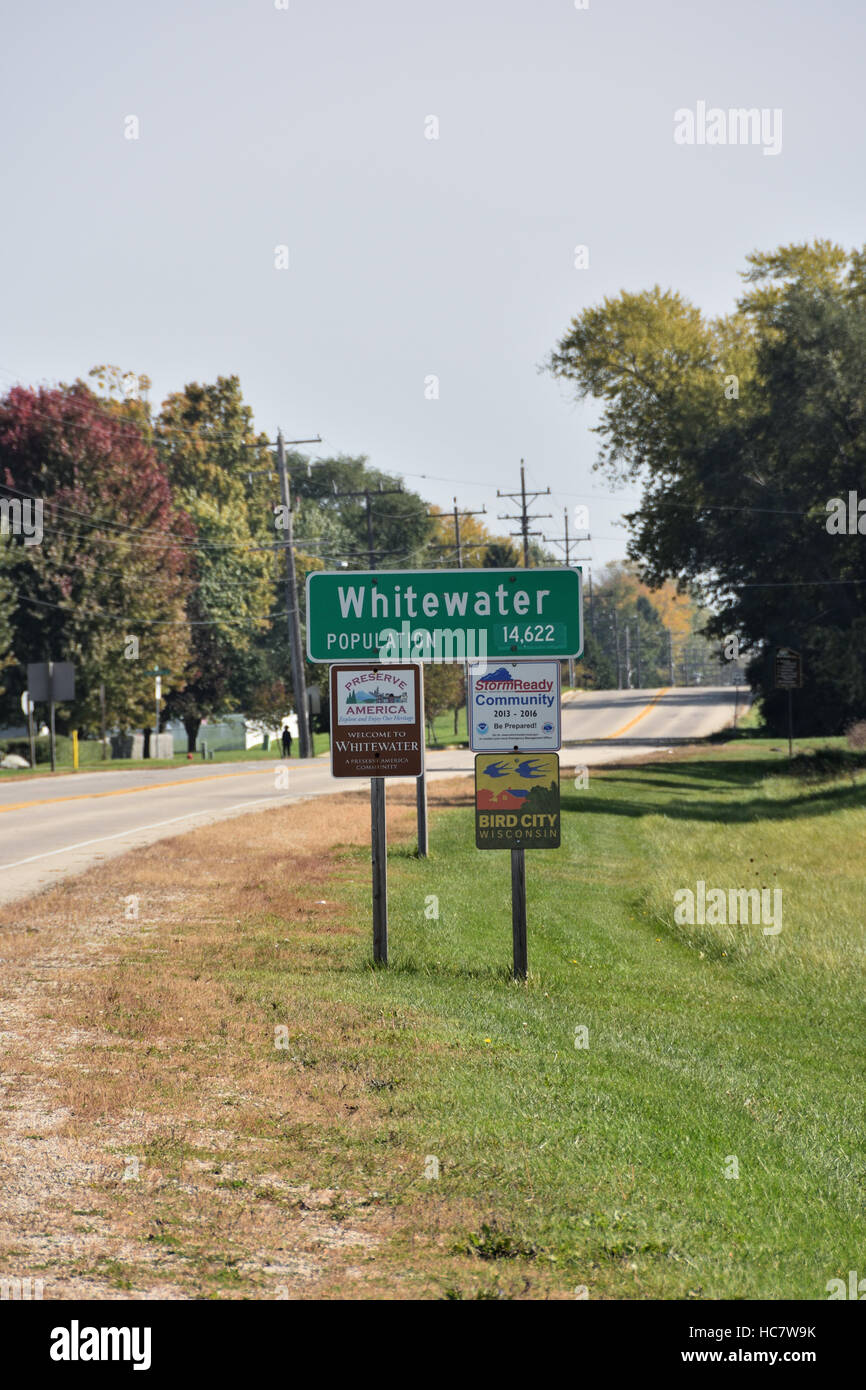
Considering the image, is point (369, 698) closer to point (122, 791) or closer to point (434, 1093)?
point (434, 1093)

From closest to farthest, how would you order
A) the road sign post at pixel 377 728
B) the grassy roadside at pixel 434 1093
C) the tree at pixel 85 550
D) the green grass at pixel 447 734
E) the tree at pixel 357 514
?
the grassy roadside at pixel 434 1093, the road sign post at pixel 377 728, the tree at pixel 85 550, the green grass at pixel 447 734, the tree at pixel 357 514

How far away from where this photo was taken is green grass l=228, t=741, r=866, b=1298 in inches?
219

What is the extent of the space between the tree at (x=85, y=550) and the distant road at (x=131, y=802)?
29.1ft

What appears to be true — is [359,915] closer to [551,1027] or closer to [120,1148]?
[551,1027]

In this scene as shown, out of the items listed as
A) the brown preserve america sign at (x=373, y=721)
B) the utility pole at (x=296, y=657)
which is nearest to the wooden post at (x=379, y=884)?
the brown preserve america sign at (x=373, y=721)

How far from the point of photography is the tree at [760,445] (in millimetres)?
40188

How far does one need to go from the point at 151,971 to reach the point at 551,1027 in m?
3.26

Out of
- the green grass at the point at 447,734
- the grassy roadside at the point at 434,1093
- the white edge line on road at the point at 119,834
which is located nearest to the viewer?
the grassy roadside at the point at 434,1093

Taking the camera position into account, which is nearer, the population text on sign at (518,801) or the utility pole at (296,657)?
the population text on sign at (518,801)

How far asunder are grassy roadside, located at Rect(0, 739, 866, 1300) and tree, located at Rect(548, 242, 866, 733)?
1030 inches

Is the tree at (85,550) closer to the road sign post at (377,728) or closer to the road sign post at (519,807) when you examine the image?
the road sign post at (377,728)

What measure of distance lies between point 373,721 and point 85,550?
4334 centimetres

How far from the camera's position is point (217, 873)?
1742 centimetres

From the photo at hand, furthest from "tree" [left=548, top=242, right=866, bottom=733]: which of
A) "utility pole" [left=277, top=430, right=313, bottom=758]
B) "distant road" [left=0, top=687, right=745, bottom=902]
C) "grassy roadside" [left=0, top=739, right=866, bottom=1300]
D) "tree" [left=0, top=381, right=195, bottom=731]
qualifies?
"grassy roadside" [left=0, top=739, right=866, bottom=1300]
